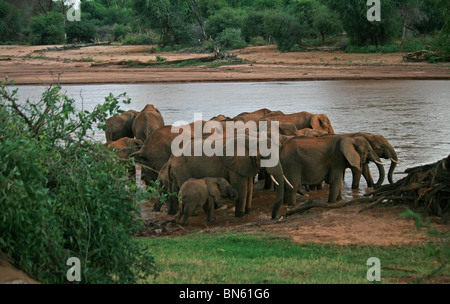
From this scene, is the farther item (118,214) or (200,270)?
(200,270)

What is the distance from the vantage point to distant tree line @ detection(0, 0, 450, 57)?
44375mm

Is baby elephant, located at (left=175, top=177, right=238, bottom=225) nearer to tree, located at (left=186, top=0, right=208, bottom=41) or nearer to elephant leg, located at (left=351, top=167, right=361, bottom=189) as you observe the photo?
elephant leg, located at (left=351, top=167, right=361, bottom=189)

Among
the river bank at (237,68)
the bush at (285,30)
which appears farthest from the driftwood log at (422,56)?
the bush at (285,30)

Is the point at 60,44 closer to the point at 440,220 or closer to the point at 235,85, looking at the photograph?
the point at 235,85

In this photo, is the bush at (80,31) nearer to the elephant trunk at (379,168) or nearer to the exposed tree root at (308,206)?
the elephant trunk at (379,168)

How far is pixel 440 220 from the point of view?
10359 millimetres

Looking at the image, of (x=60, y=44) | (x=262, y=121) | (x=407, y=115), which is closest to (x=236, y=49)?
(x=60, y=44)

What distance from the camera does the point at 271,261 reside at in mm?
8625

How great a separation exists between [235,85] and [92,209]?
29593mm

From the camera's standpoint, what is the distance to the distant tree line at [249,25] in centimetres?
4438

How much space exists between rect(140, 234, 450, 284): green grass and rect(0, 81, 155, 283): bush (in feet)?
1.83

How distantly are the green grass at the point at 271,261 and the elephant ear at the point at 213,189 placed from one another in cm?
110

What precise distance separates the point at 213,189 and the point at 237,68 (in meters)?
30.1

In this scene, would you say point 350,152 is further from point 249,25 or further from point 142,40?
point 142,40
